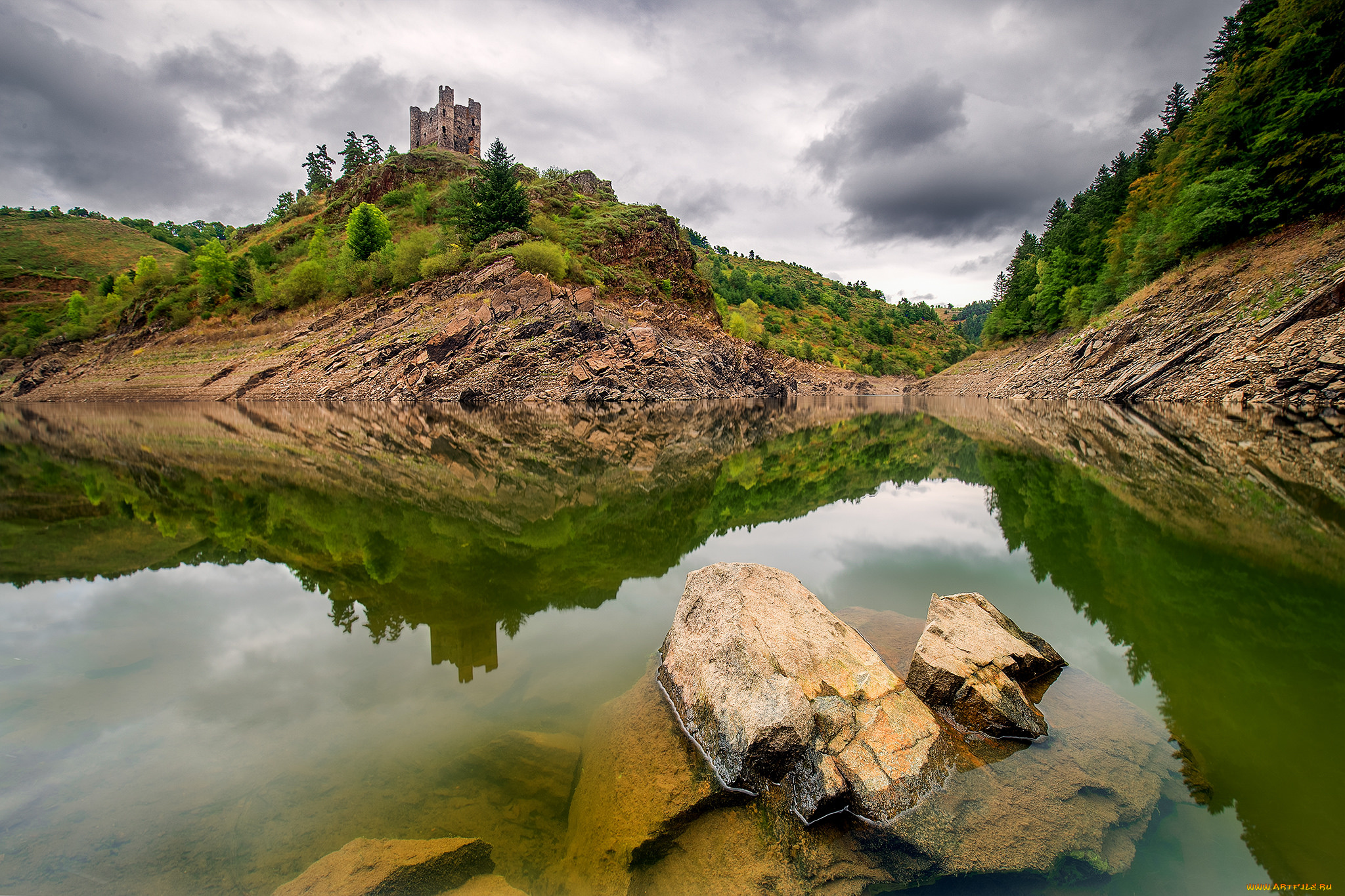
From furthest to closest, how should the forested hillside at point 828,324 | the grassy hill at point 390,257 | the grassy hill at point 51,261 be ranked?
the forested hillside at point 828,324 < the grassy hill at point 51,261 < the grassy hill at point 390,257

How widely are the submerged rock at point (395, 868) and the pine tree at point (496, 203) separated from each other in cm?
5674

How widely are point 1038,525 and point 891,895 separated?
8284 millimetres

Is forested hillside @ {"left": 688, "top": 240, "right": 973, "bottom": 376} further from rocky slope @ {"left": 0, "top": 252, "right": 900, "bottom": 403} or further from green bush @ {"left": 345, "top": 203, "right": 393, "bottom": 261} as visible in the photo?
green bush @ {"left": 345, "top": 203, "right": 393, "bottom": 261}

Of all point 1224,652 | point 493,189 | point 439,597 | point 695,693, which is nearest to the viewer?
point 695,693

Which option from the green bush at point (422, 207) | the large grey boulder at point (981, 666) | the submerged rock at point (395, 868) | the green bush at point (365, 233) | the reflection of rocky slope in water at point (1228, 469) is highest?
the green bush at point (422, 207)

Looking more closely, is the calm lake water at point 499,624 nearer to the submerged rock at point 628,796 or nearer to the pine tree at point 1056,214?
the submerged rock at point 628,796

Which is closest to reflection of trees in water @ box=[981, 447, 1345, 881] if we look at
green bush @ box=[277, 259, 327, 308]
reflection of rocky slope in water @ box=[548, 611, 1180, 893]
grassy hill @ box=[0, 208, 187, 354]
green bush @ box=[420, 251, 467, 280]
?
reflection of rocky slope in water @ box=[548, 611, 1180, 893]

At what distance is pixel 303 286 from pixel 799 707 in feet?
217

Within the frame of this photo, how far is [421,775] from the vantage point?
3666 millimetres

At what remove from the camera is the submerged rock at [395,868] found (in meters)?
2.77

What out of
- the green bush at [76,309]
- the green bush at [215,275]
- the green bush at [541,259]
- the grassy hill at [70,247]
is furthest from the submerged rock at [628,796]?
the grassy hill at [70,247]

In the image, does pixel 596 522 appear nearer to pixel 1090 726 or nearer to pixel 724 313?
pixel 1090 726

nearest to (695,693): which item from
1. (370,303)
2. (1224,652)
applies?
(1224,652)

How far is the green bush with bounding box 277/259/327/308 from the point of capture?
178ft
